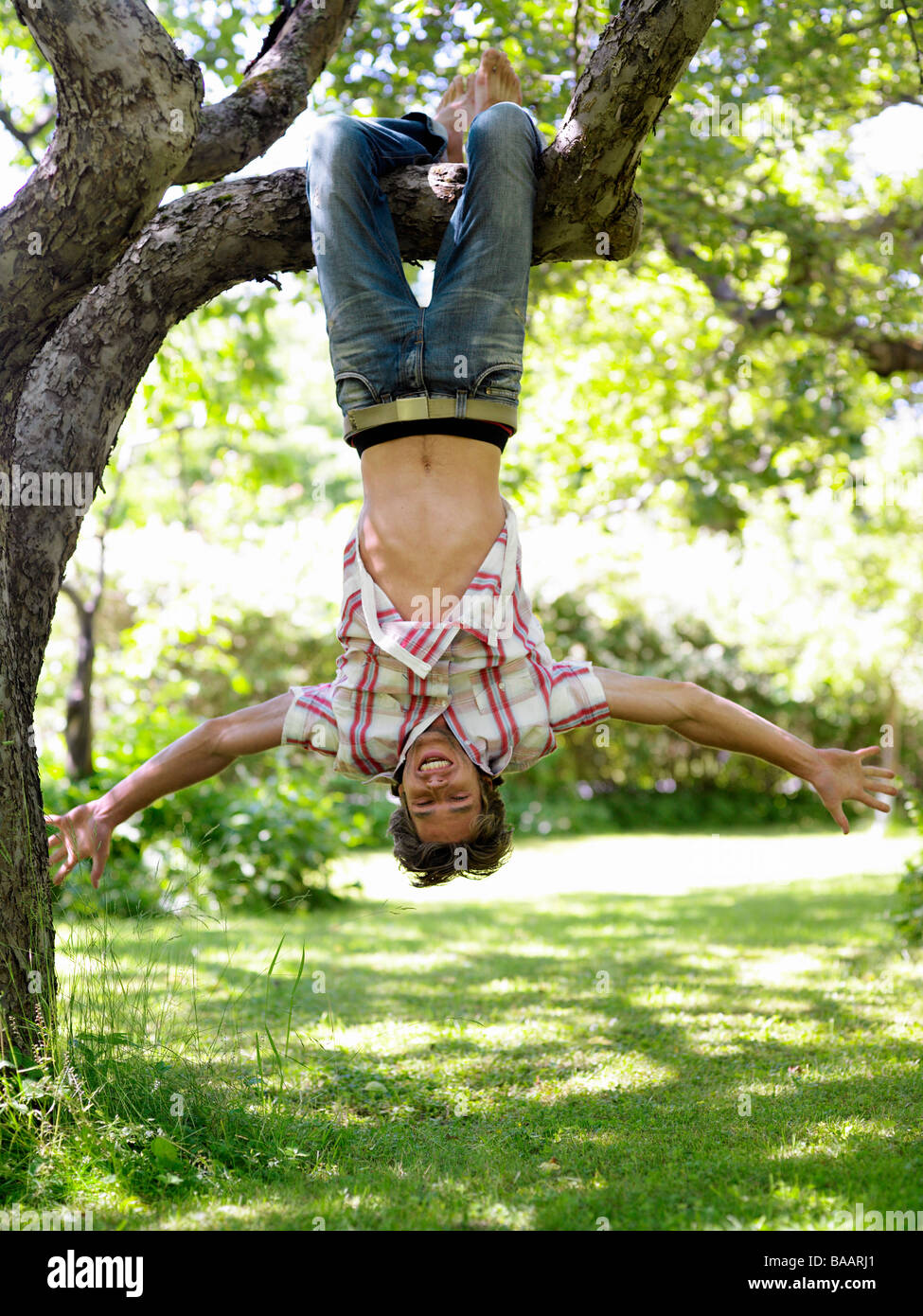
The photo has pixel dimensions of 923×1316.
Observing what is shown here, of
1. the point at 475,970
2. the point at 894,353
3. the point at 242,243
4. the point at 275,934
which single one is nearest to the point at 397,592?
the point at 242,243

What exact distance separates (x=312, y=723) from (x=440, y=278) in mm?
1595

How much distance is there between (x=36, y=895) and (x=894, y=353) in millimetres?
6842

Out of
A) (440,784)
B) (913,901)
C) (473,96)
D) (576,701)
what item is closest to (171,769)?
(440,784)

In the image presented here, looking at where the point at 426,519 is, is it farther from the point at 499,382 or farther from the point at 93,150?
the point at 93,150

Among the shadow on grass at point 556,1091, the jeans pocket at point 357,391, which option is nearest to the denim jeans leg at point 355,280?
the jeans pocket at point 357,391

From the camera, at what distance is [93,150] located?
3.11m

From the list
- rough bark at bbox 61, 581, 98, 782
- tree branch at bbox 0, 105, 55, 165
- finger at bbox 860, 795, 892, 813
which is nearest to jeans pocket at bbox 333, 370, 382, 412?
finger at bbox 860, 795, 892, 813

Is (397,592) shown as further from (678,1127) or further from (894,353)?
(894,353)

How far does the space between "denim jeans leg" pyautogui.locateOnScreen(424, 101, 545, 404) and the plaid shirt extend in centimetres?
57

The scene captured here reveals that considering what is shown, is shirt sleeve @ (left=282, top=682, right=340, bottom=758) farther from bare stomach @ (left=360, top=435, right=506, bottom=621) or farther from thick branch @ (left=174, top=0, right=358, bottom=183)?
thick branch @ (left=174, top=0, right=358, bottom=183)

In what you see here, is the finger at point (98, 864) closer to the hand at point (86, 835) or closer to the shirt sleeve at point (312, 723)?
the hand at point (86, 835)

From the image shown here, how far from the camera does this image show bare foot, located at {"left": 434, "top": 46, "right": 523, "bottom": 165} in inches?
166

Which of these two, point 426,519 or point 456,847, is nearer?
point 426,519

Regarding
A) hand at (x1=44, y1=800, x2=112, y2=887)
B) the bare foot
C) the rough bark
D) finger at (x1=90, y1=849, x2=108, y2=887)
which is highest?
the bare foot
